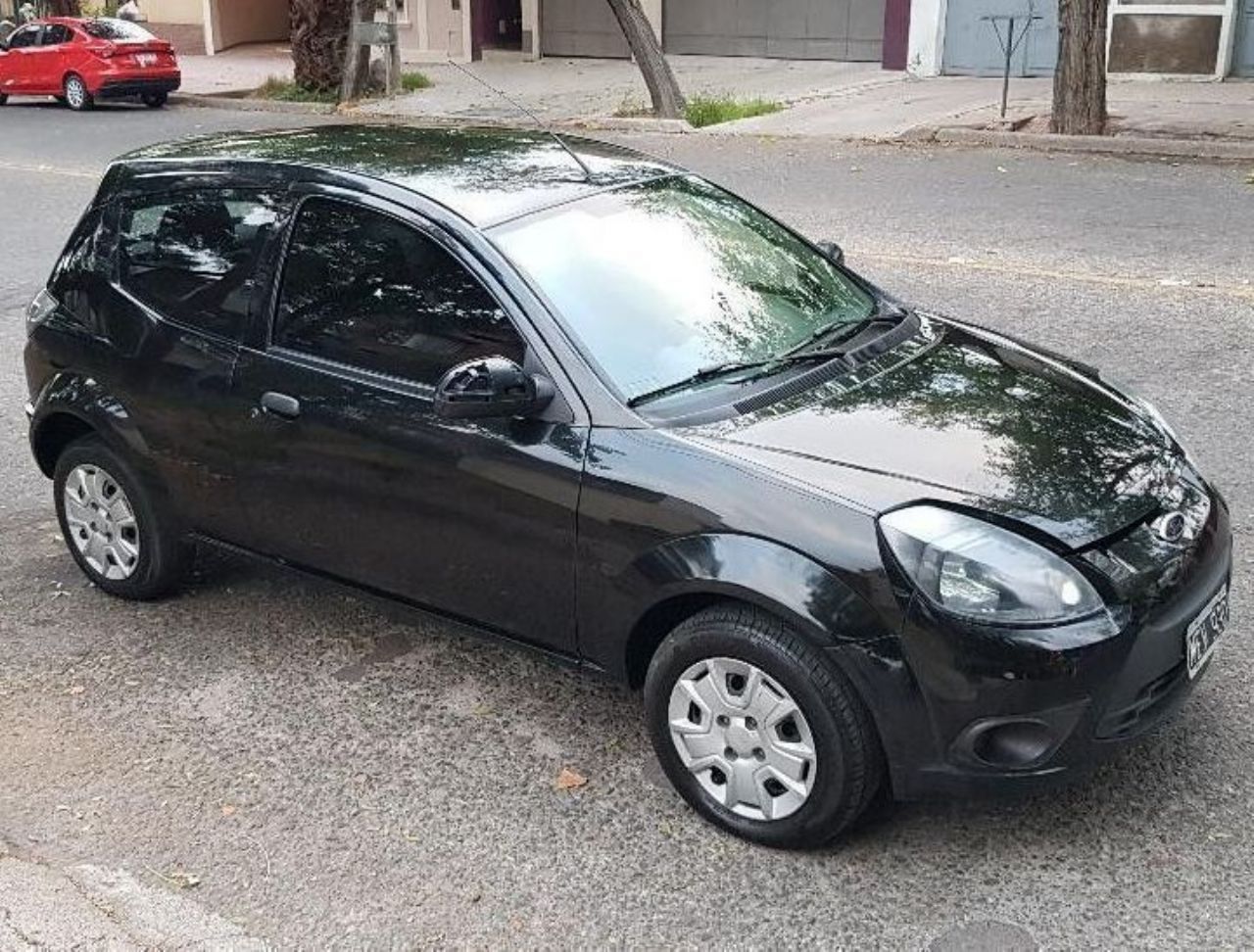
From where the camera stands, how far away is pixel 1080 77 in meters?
14.4

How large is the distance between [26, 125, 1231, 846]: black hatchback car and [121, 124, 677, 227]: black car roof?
0.07 ft

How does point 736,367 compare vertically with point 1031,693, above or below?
above

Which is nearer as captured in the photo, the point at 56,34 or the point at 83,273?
the point at 83,273

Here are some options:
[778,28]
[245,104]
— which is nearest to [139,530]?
[245,104]

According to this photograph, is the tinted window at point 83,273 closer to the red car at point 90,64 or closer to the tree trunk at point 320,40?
the tree trunk at point 320,40

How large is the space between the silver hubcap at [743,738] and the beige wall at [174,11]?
34.7 metres

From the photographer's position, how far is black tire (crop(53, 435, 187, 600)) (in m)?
4.77

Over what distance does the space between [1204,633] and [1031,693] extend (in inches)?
24.1

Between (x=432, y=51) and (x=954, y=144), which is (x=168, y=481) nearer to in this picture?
(x=954, y=144)

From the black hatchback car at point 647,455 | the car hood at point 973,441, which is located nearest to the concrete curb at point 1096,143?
the black hatchback car at point 647,455

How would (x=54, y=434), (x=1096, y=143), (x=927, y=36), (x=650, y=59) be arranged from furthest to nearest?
(x=927, y=36)
(x=650, y=59)
(x=1096, y=143)
(x=54, y=434)

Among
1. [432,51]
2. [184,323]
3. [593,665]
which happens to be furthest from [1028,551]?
[432,51]

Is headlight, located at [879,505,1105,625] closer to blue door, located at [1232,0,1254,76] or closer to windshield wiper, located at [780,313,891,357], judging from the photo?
windshield wiper, located at [780,313,891,357]

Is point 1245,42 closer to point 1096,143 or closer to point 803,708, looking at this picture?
point 1096,143
